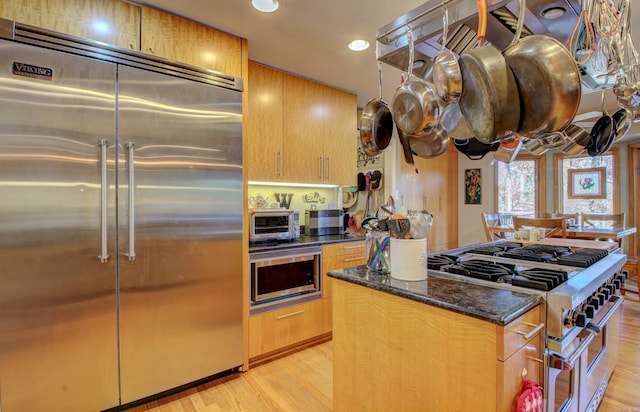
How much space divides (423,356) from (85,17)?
2.32 meters

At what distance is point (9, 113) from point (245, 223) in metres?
1.34

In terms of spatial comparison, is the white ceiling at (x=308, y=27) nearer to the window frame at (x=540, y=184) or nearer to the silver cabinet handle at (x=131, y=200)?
the silver cabinet handle at (x=131, y=200)

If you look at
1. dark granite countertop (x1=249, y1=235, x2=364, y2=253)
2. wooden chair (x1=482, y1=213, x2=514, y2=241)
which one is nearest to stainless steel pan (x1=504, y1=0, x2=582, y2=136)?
dark granite countertop (x1=249, y1=235, x2=364, y2=253)

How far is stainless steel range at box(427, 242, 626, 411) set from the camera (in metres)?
1.11

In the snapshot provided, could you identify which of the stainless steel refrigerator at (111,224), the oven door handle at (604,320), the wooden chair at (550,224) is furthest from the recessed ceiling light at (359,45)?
the wooden chair at (550,224)

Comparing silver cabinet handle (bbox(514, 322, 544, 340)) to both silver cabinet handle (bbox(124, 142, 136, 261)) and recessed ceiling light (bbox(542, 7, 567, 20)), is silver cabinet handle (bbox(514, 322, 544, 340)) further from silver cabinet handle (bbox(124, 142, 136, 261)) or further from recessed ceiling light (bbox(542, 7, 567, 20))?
silver cabinet handle (bbox(124, 142, 136, 261))

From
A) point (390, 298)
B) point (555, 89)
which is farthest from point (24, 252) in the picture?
point (555, 89)

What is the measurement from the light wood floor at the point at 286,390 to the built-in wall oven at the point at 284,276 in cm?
46

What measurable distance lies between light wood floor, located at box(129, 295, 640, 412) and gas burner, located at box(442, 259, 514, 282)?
3.82 ft

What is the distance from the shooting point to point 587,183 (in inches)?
197

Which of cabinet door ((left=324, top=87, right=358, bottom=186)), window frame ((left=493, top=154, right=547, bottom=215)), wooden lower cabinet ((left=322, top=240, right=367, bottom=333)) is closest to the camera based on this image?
wooden lower cabinet ((left=322, top=240, right=367, bottom=333))

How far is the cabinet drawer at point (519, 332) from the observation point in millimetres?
Result: 921

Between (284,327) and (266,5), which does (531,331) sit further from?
(266,5)

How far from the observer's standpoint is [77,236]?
1.65m
